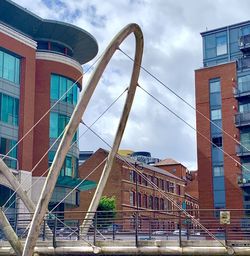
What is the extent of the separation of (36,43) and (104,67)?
34683mm

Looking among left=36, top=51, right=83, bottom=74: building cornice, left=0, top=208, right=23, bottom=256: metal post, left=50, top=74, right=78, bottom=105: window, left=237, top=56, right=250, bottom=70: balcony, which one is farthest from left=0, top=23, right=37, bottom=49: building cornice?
left=0, top=208, right=23, bottom=256: metal post

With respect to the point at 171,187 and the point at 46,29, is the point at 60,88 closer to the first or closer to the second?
the point at 46,29

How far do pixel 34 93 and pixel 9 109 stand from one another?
4.75 metres

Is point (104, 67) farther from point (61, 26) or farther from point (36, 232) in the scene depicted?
point (61, 26)

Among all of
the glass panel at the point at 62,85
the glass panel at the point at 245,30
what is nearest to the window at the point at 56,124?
the glass panel at the point at 62,85

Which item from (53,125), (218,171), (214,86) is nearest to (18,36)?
(53,125)

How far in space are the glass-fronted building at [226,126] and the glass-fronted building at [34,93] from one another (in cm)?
1480

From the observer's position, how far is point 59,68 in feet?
199

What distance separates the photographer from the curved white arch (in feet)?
74.1

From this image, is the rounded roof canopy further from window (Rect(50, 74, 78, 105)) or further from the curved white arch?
the curved white arch

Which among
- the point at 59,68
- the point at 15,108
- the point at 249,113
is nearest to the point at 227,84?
the point at 249,113

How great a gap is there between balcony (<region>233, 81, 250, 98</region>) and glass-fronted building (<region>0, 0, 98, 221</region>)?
18.0 m

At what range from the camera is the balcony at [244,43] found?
6852 centimetres

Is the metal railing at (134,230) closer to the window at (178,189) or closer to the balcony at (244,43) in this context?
the balcony at (244,43)
